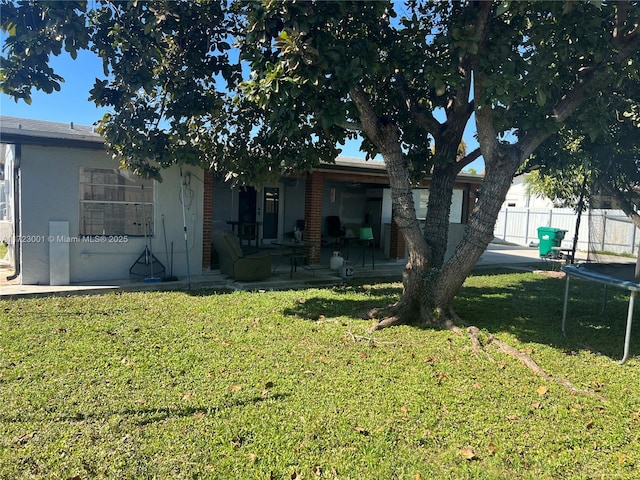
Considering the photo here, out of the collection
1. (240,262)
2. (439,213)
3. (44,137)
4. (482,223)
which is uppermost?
(44,137)

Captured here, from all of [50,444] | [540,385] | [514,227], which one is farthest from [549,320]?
[514,227]

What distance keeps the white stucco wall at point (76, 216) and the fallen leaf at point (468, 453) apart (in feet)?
25.0

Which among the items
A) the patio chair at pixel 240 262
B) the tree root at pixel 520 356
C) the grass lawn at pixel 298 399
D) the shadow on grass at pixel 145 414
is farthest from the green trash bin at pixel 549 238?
the shadow on grass at pixel 145 414

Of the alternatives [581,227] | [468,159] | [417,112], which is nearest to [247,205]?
[417,112]

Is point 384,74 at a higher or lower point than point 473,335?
higher

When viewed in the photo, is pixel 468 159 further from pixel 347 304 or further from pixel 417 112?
pixel 347 304

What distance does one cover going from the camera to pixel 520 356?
197 inches

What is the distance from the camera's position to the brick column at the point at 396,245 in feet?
43.7

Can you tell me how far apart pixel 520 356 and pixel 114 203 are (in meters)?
7.83

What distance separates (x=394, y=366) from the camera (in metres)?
4.65

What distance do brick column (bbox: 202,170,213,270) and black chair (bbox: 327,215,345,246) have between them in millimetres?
5743

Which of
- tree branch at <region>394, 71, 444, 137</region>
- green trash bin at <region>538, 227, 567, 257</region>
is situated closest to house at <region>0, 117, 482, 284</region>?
tree branch at <region>394, 71, 444, 137</region>

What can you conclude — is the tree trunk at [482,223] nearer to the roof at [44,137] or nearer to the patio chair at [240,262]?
the patio chair at [240,262]

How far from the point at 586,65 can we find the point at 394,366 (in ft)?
15.4
